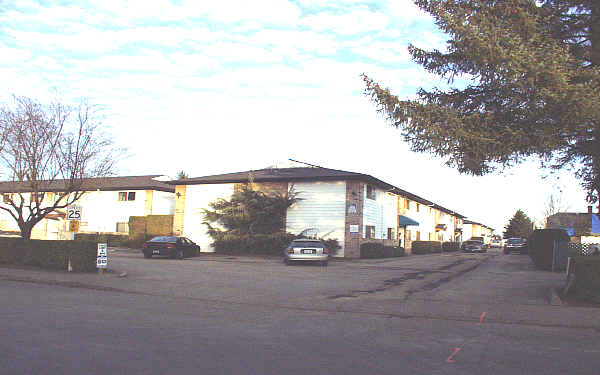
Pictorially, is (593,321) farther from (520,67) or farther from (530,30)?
(530,30)

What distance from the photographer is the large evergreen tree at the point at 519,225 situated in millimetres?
99688

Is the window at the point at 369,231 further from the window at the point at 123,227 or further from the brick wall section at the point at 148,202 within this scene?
the window at the point at 123,227

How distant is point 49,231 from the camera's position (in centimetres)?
5134

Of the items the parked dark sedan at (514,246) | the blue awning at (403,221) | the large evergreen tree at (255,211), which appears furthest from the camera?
the parked dark sedan at (514,246)

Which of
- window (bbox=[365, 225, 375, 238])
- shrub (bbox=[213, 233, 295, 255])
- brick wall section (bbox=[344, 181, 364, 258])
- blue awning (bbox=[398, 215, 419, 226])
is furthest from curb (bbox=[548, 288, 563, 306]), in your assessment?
blue awning (bbox=[398, 215, 419, 226])

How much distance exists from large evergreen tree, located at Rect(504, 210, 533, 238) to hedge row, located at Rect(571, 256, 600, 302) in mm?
93362

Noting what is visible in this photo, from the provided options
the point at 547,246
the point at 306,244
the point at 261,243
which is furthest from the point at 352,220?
the point at 547,246

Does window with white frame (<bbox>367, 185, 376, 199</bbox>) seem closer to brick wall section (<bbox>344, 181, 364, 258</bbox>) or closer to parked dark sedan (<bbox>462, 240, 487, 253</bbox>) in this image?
brick wall section (<bbox>344, 181, 364, 258</bbox>)

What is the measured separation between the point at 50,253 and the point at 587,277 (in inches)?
702

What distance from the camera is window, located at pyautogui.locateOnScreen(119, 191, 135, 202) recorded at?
1854 inches

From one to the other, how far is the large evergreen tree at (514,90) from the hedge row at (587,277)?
2.53 metres

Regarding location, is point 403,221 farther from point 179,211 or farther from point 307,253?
point 307,253

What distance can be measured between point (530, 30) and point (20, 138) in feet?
58.3

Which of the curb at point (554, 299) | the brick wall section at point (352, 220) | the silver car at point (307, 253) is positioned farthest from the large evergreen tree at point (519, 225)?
the curb at point (554, 299)
